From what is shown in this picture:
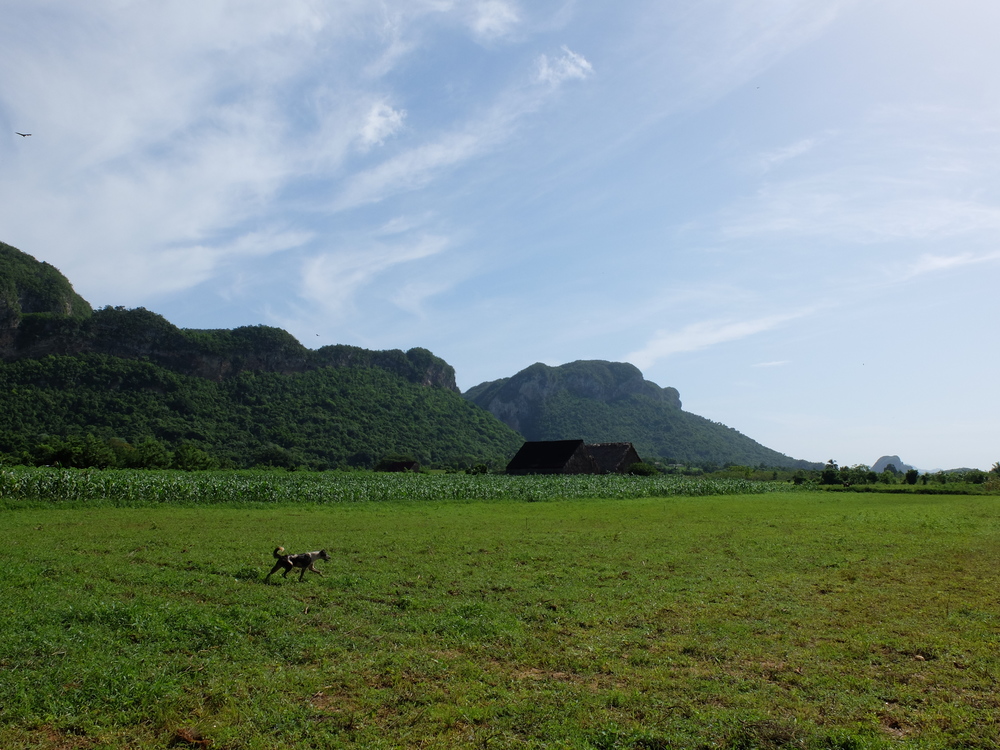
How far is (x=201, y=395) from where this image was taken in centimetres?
8700

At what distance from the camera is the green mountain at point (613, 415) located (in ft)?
463

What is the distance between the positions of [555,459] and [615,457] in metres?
8.62

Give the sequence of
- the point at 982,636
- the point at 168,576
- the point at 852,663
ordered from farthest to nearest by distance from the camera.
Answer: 1. the point at 168,576
2. the point at 982,636
3. the point at 852,663

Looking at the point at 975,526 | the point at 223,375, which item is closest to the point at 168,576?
the point at 975,526

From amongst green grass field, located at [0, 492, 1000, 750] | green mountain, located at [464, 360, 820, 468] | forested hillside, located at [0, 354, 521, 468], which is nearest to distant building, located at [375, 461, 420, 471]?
forested hillside, located at [0, 354, 521, 468]

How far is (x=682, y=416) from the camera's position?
155 metres

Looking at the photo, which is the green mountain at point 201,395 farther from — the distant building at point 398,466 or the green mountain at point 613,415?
the green mountain at point 613,415

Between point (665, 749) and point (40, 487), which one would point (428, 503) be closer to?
point (40, 487)

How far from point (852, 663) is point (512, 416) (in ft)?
528

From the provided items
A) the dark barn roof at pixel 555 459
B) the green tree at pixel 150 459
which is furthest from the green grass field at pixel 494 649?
the dark barn roof at pixel 555 459

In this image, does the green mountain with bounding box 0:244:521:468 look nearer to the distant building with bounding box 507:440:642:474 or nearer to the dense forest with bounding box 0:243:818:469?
the dense forest with bounding box 0:243:818:469

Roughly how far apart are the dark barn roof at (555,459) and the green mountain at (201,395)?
26.4 m

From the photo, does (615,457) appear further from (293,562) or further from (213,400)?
(293,562)

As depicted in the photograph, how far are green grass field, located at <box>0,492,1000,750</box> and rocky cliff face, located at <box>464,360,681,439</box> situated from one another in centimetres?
14154
